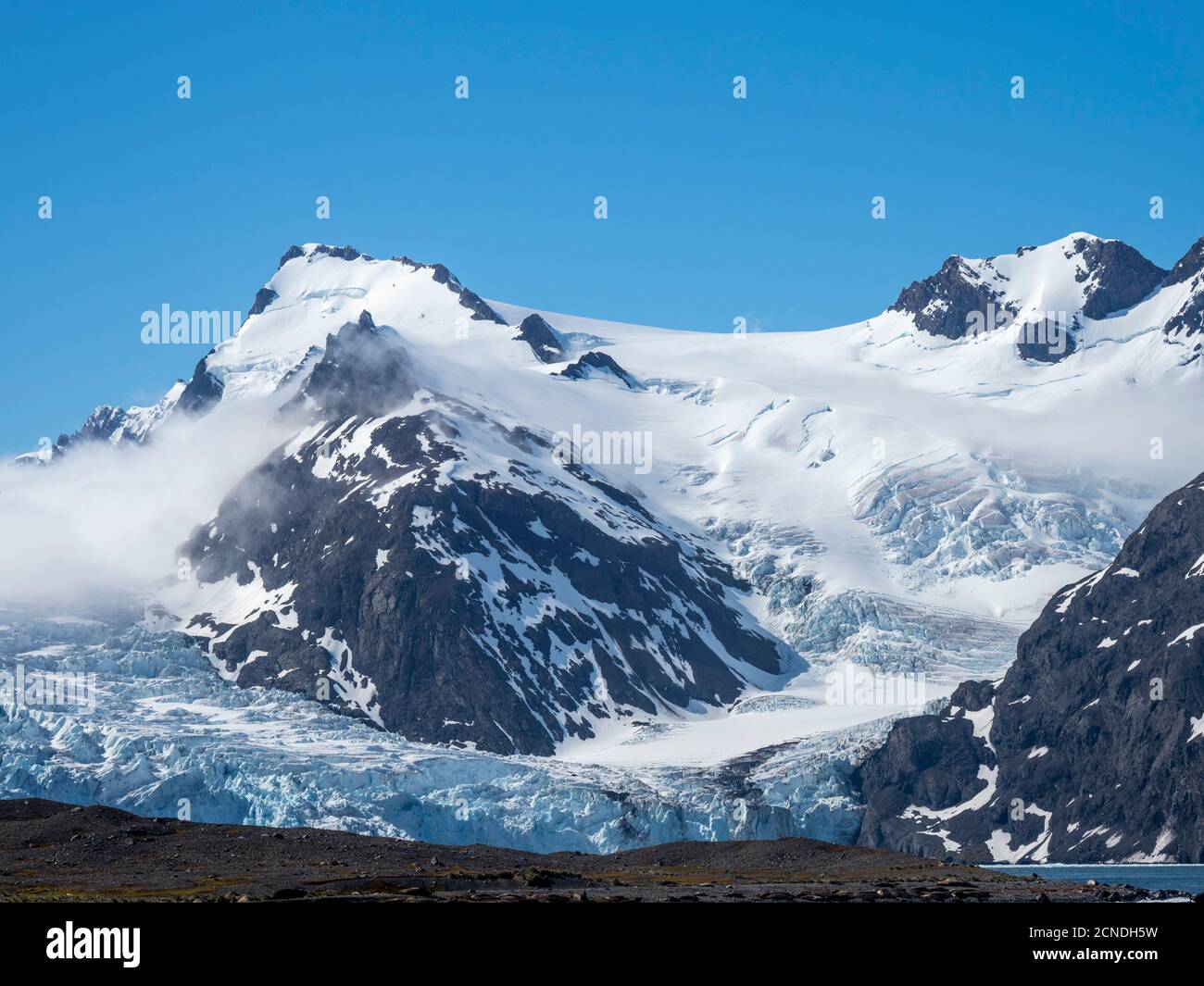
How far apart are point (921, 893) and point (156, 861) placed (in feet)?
178

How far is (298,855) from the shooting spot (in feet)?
430
